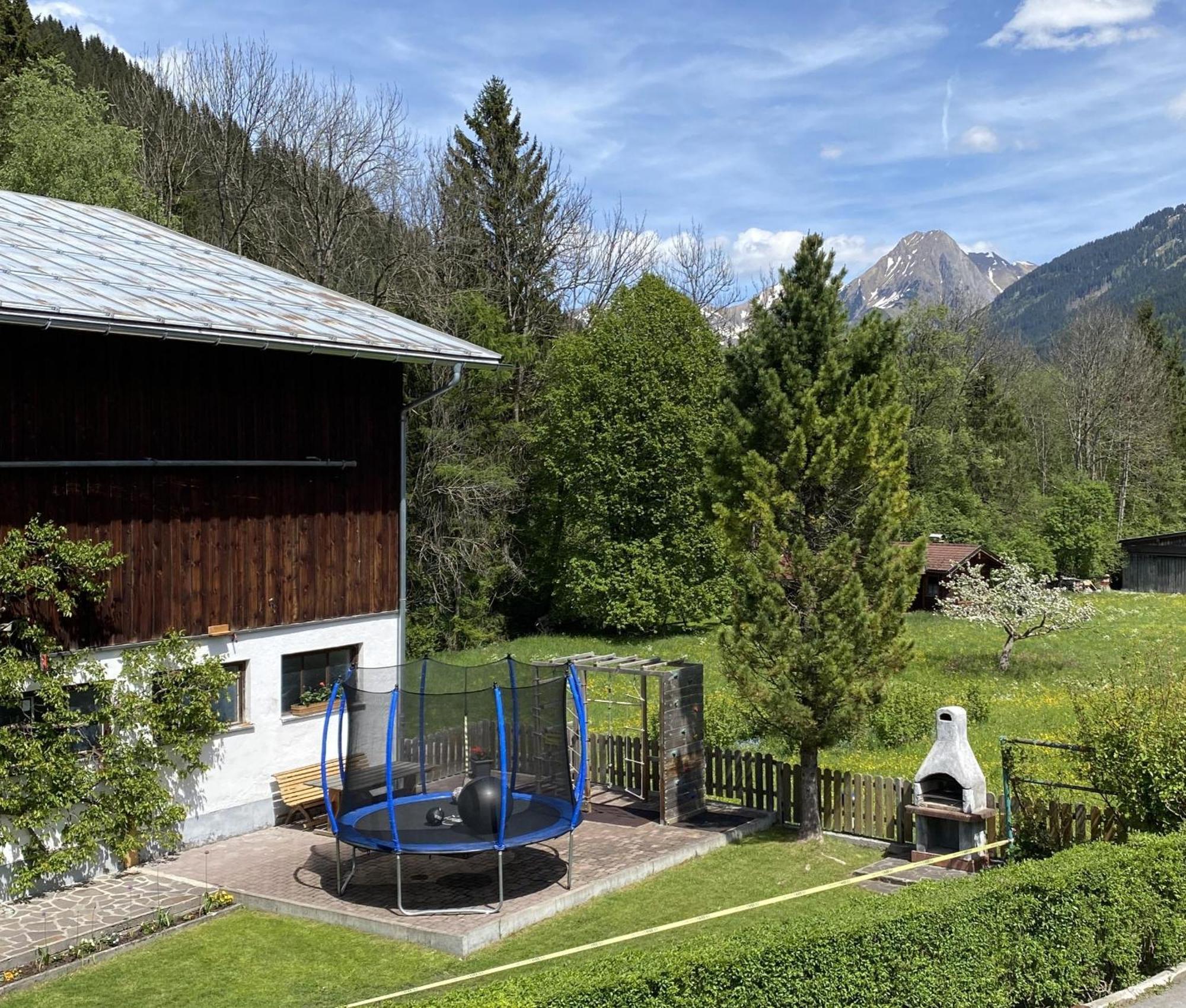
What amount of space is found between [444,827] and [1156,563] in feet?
167

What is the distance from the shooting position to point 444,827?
13898 millimetres

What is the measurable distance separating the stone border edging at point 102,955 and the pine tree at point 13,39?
36.4 m

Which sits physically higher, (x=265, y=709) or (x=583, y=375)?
(x=583, y=375)

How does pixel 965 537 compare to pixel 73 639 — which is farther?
pixel 965 537

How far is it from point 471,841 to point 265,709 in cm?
521

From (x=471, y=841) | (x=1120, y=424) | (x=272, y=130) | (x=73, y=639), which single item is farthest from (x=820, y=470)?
(x=1120, y=424)

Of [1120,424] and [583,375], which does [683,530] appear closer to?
[583,375]

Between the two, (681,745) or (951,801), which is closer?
(951,801)

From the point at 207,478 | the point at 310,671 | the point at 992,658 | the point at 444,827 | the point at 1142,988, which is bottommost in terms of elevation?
the point at 992,658

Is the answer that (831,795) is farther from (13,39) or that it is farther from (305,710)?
(13,39)

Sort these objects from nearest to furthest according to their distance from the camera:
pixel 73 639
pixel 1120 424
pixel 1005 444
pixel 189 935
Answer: pixel 189 935 → pixel 73 639 → pixel 1005 444 → pixel 1120 424

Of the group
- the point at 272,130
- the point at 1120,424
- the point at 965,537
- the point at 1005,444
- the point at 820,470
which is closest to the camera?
the point at 820,470

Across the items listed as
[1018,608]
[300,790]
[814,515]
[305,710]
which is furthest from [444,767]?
[1018,608]

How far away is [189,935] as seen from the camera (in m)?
12.9
